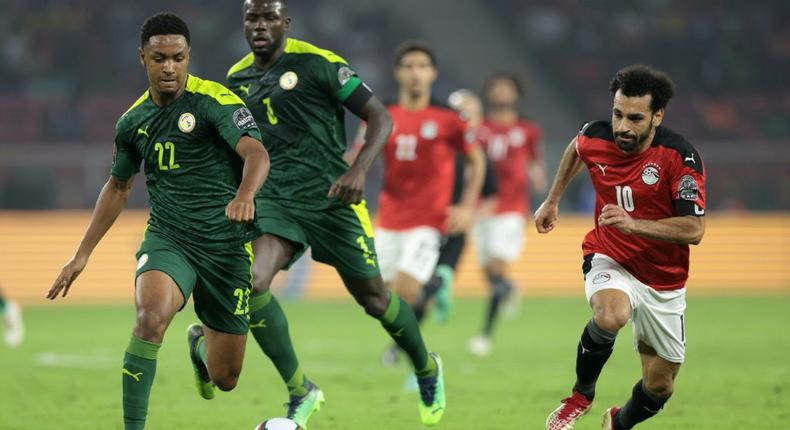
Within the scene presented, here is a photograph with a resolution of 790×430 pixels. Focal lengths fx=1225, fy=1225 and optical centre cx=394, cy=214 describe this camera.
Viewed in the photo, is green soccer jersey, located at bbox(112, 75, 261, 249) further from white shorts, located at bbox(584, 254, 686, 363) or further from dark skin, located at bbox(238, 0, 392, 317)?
white shorts, located at bbox(584, 254, 686, 363)

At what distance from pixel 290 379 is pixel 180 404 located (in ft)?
5.47

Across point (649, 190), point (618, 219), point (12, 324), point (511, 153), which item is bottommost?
point (12, 324)

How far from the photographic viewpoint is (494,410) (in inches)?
321

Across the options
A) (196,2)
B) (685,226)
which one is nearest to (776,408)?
(685,226)

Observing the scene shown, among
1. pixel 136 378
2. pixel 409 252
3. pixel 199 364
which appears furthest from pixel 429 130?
pixel 136 378

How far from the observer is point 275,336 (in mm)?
7164

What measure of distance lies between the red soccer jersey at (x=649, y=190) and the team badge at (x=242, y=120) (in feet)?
5.96

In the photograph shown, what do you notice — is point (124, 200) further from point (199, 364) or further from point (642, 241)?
point (642, 241)

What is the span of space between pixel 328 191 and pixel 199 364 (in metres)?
1.27

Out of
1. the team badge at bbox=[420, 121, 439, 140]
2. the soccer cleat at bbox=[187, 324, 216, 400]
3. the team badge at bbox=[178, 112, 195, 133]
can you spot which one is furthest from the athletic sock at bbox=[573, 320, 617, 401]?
the team badge at bbox=[420, 121, 439, 140]

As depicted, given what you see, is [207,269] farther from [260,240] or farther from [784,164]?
[784,164]

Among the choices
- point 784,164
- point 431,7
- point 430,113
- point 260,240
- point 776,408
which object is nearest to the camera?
point 260,240

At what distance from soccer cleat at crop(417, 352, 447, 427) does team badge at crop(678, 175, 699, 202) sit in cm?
218

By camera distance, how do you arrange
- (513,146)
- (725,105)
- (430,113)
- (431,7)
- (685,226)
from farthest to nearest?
(431,7) < (725,105) < (513,146) < (430,113) < (685,226)
